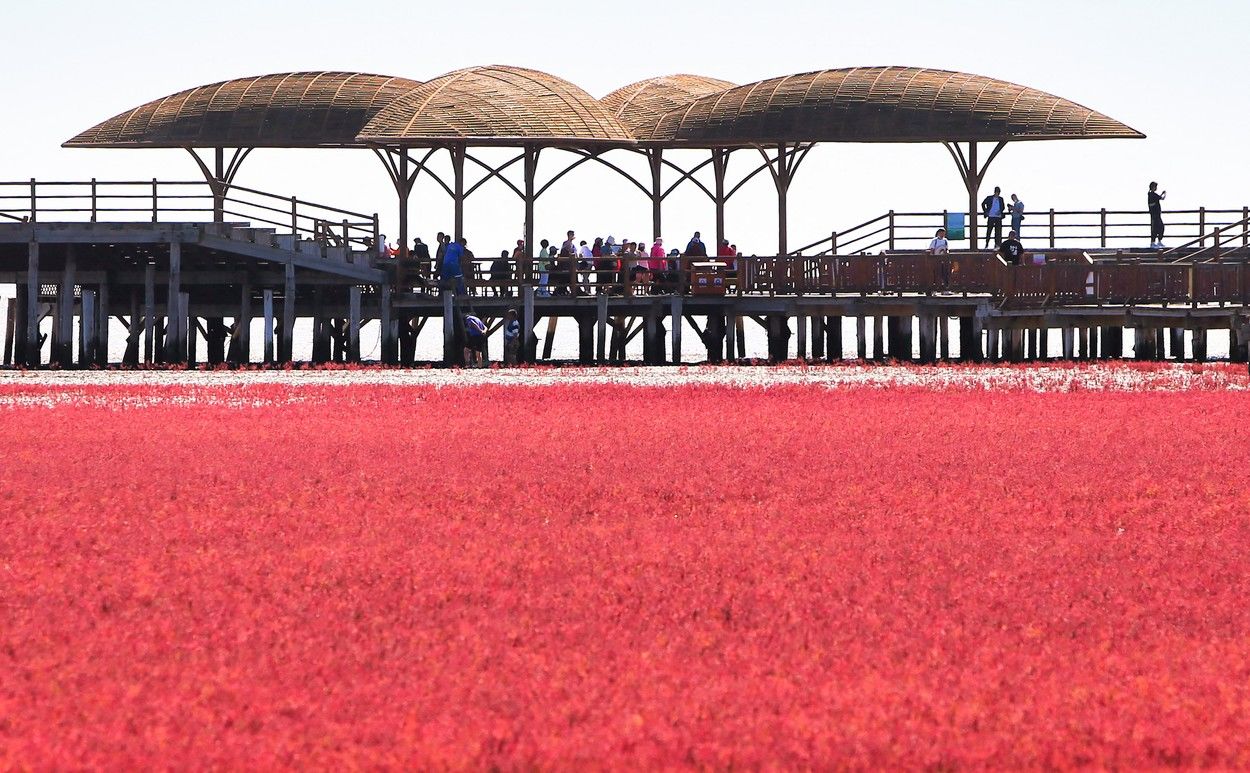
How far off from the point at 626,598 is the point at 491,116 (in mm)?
28737

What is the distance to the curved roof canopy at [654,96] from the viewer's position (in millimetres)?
46531

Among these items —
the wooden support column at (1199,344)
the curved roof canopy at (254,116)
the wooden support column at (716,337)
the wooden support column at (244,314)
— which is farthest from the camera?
the wooden support column at (716,337)

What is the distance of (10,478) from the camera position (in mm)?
16828

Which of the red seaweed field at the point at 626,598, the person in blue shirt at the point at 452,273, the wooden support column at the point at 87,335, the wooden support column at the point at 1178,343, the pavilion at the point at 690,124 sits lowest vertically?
the red seaweed field at the point at 626,598

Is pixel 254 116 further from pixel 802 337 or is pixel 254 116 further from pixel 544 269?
pixel 802 337

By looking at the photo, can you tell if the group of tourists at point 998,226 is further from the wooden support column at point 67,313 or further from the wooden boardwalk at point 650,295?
the wooden support column at point 67,313

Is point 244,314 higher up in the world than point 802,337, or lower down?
higher up

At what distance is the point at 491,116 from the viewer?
3888 cm

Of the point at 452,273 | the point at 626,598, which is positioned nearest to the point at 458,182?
the point at 452,273

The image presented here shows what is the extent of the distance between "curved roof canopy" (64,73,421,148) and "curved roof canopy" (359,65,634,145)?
3.79 metres

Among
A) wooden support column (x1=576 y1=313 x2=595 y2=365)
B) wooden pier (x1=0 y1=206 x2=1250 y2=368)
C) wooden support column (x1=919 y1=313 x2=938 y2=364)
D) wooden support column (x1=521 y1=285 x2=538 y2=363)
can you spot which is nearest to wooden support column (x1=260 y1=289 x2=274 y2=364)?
wooden pier (x1=0 y1=206 x2=1250 y2=368)

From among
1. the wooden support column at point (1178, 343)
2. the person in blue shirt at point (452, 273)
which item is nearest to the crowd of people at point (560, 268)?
the person in blue shirt at point (452, 273)

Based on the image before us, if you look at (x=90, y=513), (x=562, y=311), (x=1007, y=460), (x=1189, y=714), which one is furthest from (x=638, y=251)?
(x=1189, y=714)

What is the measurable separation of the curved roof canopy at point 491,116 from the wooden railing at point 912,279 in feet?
9.94
